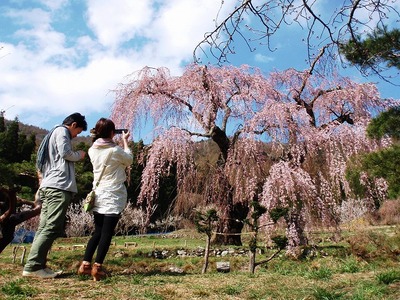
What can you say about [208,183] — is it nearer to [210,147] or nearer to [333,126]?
[210,147]

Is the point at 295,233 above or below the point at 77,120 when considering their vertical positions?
below

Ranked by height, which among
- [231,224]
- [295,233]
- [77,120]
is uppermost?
[77,120]

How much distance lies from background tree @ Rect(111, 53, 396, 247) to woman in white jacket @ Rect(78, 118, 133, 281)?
525 centimetres

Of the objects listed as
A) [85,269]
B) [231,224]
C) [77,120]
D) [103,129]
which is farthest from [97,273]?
[231,224]

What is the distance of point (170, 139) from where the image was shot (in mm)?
9688

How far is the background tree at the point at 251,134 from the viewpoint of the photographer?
9.11 meters

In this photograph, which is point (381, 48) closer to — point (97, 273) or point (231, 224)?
point (97, 273)

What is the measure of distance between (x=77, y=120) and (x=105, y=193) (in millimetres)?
787

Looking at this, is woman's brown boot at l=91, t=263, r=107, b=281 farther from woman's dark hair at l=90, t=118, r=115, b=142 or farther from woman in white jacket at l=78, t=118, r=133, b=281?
woman's dark hair at l=90, t=118, r=115, b=142

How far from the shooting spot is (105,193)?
356 centimetres

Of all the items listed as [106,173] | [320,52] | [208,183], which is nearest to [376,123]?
[320,52]

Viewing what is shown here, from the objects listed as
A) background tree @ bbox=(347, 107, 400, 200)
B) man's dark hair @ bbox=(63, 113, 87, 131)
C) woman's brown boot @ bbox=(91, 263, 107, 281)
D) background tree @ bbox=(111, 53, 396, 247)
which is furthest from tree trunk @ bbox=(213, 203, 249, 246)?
woman's brown boot @ bbox=(91, 263, 107, 281)

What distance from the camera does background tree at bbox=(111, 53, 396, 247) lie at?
29.9ft

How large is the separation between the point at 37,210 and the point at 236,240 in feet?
25.4
